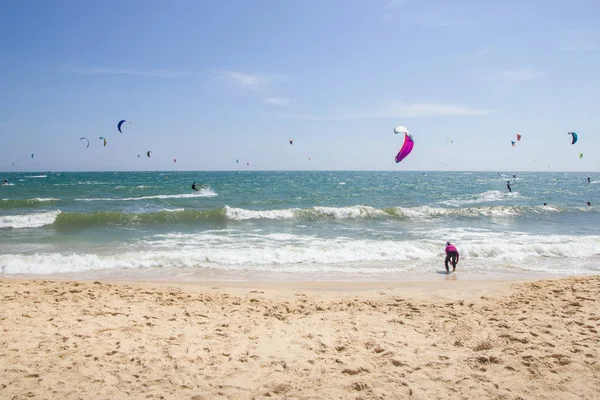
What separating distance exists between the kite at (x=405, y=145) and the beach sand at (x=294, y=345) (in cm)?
360

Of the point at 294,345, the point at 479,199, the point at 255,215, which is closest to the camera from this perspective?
the point at 294,345

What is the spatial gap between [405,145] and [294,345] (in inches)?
252

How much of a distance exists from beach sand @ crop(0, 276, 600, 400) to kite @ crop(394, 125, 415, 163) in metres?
3.60

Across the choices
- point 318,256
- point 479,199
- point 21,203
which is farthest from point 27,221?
point 479,199

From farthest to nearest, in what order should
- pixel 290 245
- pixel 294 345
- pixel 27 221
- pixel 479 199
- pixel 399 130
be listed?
1. pixel 479 199
2. pixel 27 221
3. pixel 290 245
4. pixel 399 130
5. pixel 294 345

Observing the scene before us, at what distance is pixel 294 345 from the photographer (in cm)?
464

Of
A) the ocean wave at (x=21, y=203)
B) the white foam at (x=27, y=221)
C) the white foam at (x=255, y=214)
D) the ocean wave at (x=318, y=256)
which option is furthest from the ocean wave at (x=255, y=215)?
the ocean wave at (x=21, y=203)

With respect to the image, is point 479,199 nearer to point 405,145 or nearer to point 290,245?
point 290,245

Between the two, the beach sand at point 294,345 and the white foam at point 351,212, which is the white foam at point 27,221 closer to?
the beach sand at point 294,345

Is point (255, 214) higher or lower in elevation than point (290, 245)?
higher

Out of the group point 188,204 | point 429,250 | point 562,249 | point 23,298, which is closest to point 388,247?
point 429,250

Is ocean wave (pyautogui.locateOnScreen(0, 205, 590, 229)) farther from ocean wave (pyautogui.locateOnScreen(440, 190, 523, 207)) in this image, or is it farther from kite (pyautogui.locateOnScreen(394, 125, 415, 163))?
kite (pyautogui.locateOnScreen(394, 125, 415, 163))

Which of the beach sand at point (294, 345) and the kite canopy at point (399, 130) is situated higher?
the kite canopy at point (399, 130)

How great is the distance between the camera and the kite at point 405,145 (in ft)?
29.2
